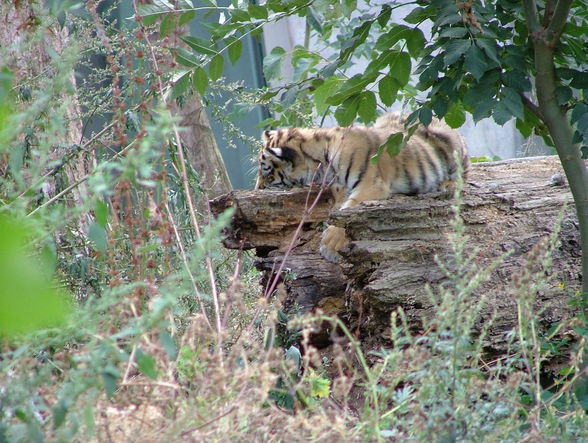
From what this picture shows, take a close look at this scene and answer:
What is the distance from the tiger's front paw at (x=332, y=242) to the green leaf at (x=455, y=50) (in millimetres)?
1598

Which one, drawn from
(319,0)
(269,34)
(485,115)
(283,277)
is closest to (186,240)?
(283,277)

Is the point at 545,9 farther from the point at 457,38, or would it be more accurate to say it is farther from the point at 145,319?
the point at 145,319

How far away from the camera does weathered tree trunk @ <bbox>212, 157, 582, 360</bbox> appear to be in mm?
3438

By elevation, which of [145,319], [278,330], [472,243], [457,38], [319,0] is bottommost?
[278,330]

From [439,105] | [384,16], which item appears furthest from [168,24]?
[439,105]

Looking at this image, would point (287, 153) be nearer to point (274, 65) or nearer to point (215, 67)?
point (274, 65)

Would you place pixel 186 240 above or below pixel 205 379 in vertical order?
below

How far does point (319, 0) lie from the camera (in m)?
2.90

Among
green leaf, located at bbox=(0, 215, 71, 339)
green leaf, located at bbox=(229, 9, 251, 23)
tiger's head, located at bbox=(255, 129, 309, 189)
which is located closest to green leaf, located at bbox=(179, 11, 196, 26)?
green leaf, located at bbox=(229, 9, 251, 23)

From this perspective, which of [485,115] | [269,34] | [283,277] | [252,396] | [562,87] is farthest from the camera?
[269,34]

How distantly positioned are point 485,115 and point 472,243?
117 centimetres

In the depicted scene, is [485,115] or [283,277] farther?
[283,277]

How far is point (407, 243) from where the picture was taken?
11.8 feet

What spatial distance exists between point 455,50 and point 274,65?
92cm
